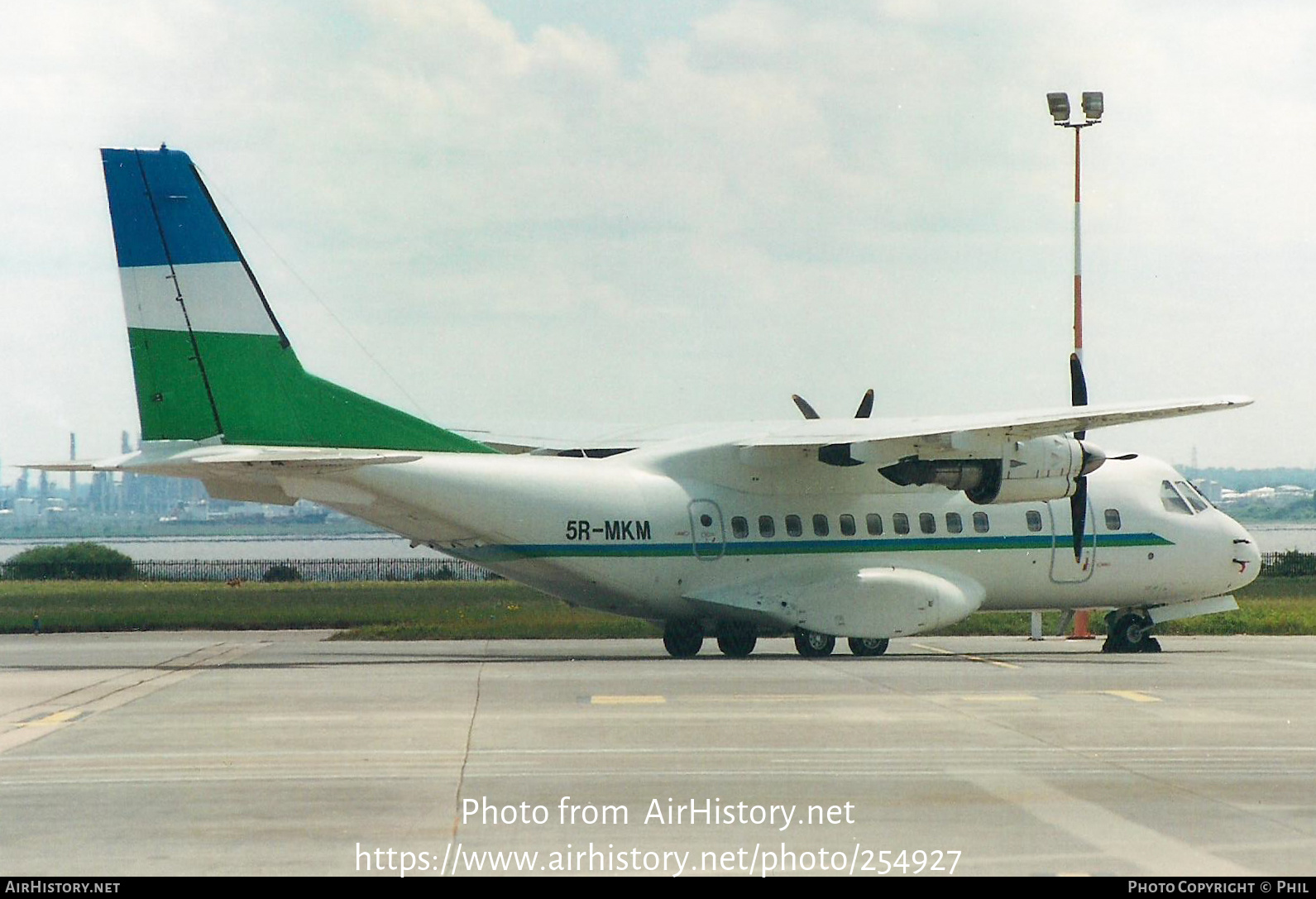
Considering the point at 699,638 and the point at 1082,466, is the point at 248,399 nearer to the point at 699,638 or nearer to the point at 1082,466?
the point at 699,638

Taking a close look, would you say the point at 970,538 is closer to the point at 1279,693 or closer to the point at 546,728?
the point at 1279,693

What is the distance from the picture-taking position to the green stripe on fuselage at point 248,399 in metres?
21.7

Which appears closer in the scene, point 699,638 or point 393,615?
point 699,638

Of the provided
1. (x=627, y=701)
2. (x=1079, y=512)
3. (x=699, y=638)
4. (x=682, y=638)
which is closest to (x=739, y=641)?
(x=699, y=638)

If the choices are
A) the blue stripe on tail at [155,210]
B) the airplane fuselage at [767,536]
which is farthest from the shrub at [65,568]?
the blue stripe on tail at [155,210]

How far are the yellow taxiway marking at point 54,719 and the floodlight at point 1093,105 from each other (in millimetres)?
23329

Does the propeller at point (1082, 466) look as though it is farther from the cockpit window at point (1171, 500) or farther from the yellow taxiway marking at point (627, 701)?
the yellow taxiway marking at point (627, 701)

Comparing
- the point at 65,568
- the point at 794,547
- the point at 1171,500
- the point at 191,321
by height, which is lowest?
the point at 65,568

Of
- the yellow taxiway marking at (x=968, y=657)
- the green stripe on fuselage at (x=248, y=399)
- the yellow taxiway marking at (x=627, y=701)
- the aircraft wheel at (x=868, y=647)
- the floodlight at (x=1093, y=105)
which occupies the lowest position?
the yellow taxiway marking at (x=968, y=657)

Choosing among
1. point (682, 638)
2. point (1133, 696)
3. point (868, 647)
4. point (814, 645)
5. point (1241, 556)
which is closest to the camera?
point (1133, 696)

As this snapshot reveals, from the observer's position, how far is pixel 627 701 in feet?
58.8

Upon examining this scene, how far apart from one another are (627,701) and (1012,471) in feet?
29.2

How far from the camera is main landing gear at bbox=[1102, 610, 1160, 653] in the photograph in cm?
2759

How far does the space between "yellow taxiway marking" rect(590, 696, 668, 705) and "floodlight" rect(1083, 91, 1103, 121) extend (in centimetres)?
1890
